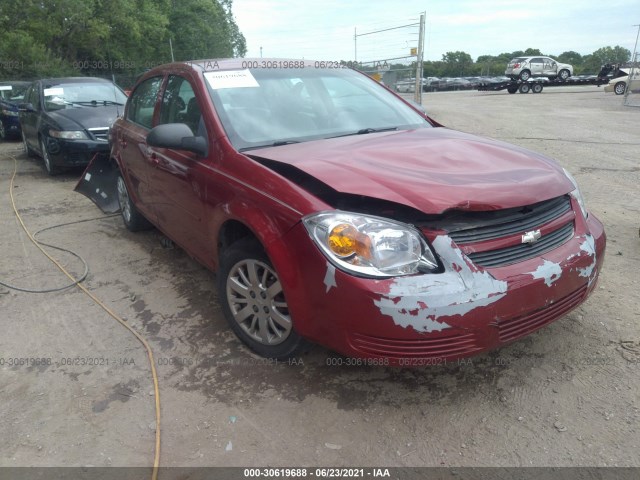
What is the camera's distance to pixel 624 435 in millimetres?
2309

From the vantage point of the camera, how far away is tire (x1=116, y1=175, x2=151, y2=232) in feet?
17.2

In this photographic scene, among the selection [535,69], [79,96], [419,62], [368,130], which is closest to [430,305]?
[368,130]

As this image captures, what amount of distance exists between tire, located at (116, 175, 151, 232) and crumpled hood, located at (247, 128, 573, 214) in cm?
275

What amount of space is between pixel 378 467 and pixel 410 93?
14.8 metres

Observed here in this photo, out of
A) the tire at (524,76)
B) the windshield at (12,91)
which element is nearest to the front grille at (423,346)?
the windshield at (12,91)

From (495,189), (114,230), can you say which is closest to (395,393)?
(495,189)

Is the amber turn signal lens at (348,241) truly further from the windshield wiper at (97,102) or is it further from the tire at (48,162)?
the windshield wiper at (97,102)

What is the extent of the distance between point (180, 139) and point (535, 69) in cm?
3451

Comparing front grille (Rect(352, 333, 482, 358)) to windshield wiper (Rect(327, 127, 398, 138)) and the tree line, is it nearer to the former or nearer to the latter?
windshield wiper (Rect(327, 127, 398, 138))

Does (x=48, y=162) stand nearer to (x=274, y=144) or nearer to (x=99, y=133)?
(x=99, y=133)

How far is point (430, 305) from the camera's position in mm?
2172

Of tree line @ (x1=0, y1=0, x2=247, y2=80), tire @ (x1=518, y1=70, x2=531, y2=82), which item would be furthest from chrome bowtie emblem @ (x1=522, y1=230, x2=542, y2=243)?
tire @ (x1=518, y1=70, x2=531, y2=82)

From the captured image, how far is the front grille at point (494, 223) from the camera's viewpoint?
7.70ft

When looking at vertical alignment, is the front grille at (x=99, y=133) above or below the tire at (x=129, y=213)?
above
